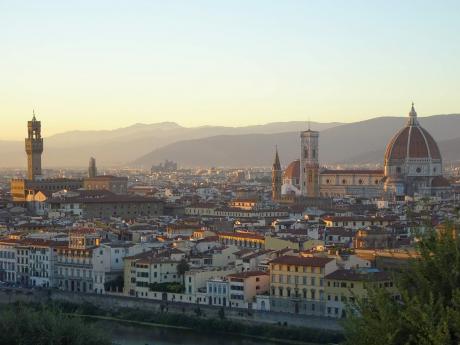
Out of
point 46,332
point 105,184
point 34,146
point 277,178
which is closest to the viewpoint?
point 46,332

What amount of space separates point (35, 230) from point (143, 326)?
17.3 meters

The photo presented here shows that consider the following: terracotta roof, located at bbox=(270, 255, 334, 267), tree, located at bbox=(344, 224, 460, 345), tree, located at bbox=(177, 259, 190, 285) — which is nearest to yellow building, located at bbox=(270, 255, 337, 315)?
terracotta roof, located at bbox=(270, 255, 334, 267)

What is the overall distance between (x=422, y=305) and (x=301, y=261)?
68.0 ft

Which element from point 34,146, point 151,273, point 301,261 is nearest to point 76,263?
point 151,273

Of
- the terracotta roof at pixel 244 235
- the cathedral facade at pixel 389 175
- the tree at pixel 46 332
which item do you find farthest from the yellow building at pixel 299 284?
the cathedral facade at pixel 389 175

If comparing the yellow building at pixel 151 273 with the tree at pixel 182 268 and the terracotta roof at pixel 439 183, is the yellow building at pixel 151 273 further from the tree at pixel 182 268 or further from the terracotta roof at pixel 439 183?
the terracotta roof at pixel 439 183

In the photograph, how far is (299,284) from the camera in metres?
31.0

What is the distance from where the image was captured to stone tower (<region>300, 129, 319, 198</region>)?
8369 centimetres

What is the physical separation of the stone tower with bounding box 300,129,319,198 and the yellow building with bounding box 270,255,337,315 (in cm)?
5089

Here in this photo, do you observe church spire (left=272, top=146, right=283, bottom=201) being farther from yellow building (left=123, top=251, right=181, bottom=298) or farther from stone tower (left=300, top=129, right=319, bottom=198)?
yellow building (left=123, top=251, right=181, bottom=298)

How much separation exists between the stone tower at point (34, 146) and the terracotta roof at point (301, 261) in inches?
1988

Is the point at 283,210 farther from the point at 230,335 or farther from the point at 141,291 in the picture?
the point at 230,335

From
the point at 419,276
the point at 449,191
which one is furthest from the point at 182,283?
the point at 449,191

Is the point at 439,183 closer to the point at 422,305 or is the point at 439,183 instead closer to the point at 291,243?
the point at 291,243
